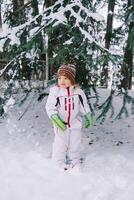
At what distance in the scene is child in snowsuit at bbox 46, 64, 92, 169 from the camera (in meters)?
5.91

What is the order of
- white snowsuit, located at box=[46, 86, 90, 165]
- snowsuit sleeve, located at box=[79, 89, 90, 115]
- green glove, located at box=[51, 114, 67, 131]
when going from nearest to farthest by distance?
green glove, located at box=[51, 114, 67, 131] < white snowsuit, located at box=[46, 86, 90, 165] < snowsuit sleeve, located at box=[79, 89, 90, 115]

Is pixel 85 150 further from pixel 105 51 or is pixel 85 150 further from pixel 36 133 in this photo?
pixel 105 51

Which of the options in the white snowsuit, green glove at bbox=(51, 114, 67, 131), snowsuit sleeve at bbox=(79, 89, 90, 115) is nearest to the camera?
green glove at bbox=(51, 114, 67, 131)

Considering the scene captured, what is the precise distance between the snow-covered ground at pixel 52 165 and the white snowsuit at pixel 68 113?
1.13ft

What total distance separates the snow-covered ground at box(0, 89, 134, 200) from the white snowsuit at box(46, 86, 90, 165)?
1.13 ft

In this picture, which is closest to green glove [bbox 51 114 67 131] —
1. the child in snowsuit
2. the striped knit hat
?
the child in snowsuit

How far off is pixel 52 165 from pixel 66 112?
1050 mm

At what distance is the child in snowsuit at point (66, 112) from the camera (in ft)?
19.4

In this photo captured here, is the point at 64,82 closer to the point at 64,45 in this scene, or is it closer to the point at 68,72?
the point at 68,72

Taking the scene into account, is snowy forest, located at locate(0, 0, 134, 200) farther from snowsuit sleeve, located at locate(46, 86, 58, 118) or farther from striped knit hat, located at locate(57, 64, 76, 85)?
snowsuit sleeve, located at locate(46, 86, 58, 118)

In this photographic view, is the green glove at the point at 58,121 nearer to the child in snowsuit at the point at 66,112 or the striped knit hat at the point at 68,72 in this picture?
the child in snowsuit at the point at 66,112

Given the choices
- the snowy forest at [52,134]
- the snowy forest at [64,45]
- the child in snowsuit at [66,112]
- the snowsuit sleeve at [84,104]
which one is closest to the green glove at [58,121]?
the child in snowsuit at [66,112]

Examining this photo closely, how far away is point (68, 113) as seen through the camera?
6.01 metres

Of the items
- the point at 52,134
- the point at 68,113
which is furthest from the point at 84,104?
the point at 52,134
